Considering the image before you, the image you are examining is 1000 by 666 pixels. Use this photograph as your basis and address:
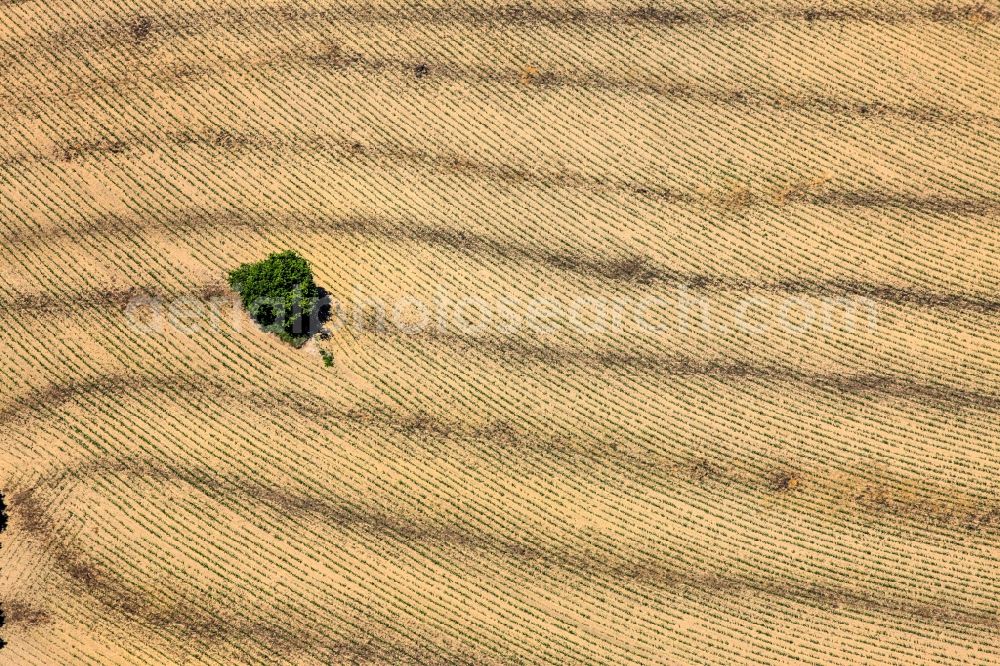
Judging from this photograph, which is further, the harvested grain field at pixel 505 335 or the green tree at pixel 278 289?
the green tree at pixel 278 289

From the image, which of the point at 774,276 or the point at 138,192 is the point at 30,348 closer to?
the point at 138,192

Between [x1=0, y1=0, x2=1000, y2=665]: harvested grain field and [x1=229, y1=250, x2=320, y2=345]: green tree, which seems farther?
[x1=229, y1=250, x2=320, y2=345]: green tree

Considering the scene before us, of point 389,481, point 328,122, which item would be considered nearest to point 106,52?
point 328,122

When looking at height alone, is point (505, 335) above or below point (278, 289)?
above
